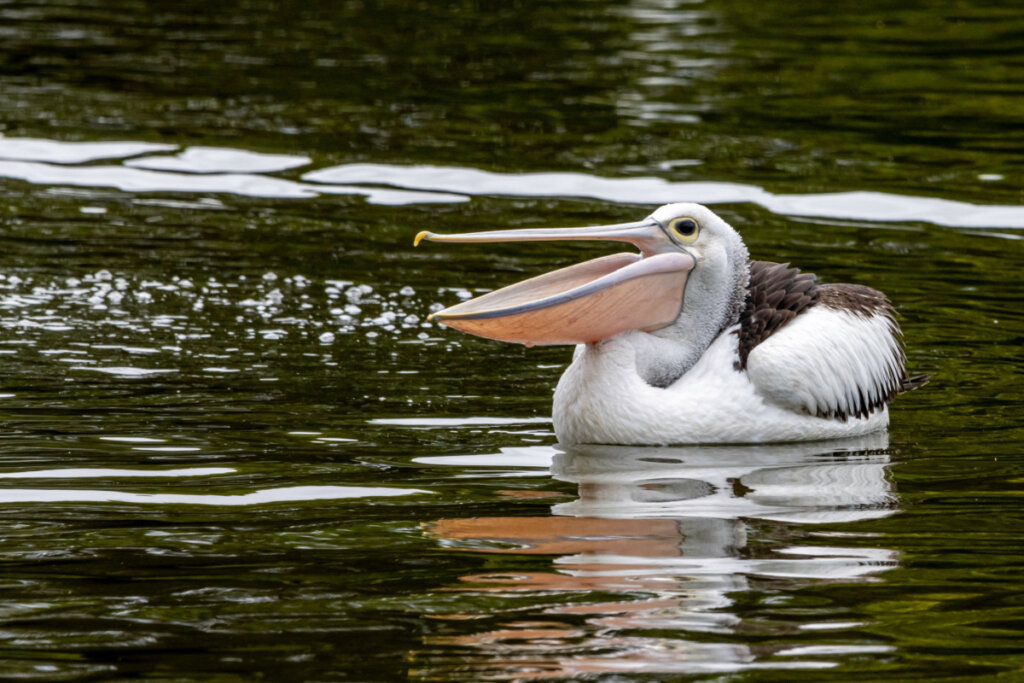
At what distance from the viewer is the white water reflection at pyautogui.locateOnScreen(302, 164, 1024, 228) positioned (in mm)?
9406

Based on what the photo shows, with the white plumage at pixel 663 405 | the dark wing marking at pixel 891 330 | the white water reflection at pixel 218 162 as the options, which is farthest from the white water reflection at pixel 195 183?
the white plumage at pixel 663 405

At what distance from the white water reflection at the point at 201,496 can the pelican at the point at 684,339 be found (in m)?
0.67

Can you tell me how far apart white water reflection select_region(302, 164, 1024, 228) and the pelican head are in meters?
3.89

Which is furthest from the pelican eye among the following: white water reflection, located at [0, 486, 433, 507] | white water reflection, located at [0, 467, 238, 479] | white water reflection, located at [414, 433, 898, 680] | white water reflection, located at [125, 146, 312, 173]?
white water reflection, located at [125, 146, 312, 173]

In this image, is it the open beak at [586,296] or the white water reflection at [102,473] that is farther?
the open beak at [586,296]

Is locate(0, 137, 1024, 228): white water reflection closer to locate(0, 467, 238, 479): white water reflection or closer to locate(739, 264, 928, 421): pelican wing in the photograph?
locate(739, 264, 928, 421): pelican wing

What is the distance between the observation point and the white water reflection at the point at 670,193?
9406 millimetres

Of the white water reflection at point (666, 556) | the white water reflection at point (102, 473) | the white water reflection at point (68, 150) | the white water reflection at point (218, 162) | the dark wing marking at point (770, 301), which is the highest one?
the white water reflection at point (68, 150)

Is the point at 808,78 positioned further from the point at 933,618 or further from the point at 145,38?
the point at 933,618

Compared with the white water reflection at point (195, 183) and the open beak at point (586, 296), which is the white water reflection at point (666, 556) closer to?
the open beak at point (586, 296)

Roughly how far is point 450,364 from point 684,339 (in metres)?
1.26

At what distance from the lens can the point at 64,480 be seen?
471cm

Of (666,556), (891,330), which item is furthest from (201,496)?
(891,330)

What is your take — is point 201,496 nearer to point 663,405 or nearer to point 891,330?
point 663,405
